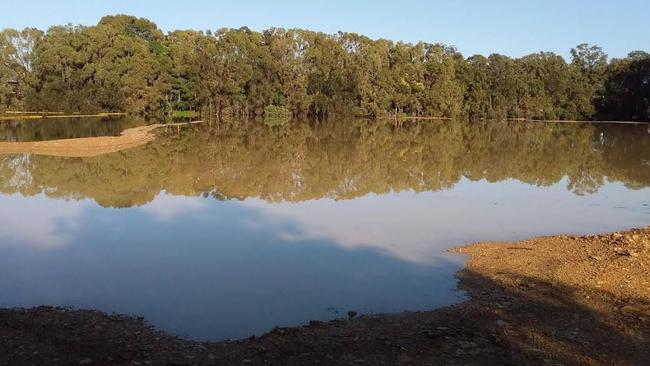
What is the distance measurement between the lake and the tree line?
4172 cm

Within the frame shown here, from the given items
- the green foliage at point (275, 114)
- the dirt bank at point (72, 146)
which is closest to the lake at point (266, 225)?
the dirt bank at point (72, 146)

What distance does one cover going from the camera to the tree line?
6506cm

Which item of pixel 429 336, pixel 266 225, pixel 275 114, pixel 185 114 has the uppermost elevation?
pixel 275 114

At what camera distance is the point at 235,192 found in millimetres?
18016

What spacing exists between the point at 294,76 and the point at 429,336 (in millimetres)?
70321

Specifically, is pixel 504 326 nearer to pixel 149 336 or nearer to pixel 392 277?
pixel 392 277

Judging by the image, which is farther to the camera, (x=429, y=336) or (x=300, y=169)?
(x=300, y=169)

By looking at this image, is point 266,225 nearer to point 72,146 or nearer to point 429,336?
point 429,336

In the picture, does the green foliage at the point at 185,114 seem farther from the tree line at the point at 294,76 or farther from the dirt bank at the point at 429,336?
the dirt bank at the point at 429,336

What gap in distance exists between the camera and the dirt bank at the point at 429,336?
230 inches

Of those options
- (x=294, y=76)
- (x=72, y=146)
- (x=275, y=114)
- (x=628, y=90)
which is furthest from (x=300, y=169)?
(x=628, y=90)

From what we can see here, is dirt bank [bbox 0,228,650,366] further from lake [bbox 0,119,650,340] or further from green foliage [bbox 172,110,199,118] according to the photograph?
green foliage [bbox 172,110,199,118]

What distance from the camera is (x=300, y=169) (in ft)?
79.1

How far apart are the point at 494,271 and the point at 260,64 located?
6556 cm
